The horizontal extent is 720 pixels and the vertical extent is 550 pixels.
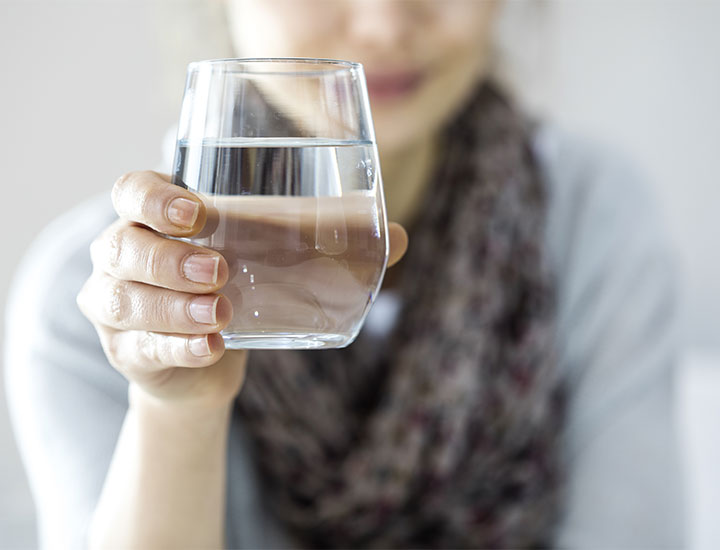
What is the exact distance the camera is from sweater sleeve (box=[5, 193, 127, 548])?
0.87 m

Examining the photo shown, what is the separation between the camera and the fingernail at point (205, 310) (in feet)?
1.44

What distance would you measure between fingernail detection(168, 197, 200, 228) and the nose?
0.58 metres

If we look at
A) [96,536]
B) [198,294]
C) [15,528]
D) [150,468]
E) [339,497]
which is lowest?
[15,528]

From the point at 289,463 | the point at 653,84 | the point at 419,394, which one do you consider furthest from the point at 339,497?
the point at 653,84

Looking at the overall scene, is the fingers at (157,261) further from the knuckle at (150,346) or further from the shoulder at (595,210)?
the shoulder at (595,210)

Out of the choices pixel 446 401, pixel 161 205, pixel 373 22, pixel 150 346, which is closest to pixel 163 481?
pixel 150 346

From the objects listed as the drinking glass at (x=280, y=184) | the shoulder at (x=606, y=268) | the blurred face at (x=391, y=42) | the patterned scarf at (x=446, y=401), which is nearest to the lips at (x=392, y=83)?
the blurred face at (x=391, y=42)

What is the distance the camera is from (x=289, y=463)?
1242 millimetres

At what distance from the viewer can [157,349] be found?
0.50 meters

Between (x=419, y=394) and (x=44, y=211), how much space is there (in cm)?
152

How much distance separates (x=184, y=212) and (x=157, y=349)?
0.11 m

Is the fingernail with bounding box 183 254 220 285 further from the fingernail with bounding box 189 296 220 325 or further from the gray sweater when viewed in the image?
the gray sweater

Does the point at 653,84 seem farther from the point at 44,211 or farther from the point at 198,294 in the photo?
the point at 198,294

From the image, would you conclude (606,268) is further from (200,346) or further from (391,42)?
(200,346)
